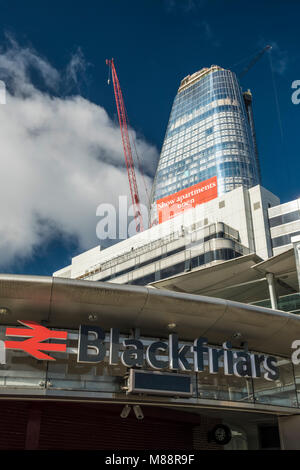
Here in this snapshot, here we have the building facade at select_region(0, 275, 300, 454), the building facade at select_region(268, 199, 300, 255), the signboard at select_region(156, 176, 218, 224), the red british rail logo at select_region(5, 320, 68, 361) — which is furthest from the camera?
the signboard at select_region(156, 176, 218, 224)

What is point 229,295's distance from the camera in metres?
46.8

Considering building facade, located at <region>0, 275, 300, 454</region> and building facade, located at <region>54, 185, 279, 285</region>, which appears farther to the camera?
building facade, located at <region>54, 185, 279, 285</region>

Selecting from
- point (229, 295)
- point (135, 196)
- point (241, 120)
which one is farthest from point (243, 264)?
point (241, 120)

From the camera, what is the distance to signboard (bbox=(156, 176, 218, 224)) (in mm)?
169288

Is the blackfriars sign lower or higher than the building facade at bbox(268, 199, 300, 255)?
lower

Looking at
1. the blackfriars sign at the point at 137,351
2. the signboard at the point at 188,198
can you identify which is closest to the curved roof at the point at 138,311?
the blackfriars sign at the point at 137,351

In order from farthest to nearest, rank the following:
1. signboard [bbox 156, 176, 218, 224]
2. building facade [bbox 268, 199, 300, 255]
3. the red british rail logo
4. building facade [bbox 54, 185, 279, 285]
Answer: signboard [bbox 156, 176, 218, 224] → building facade [bbox 268, 199, 300, 255] → building facade [bbox 54, 185, 279, 285] → the red british rail logo

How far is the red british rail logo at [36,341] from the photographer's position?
65.2ft

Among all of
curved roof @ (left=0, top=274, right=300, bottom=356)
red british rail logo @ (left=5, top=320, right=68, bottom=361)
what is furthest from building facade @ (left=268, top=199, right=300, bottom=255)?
red british rail logo @ (left=5, top=320, right=68, bottom=361)

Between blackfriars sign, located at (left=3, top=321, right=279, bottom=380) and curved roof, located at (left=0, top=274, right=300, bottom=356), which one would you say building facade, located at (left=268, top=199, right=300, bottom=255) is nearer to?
curved roof, located at (left=0, top=274, right=300, bottom=356)

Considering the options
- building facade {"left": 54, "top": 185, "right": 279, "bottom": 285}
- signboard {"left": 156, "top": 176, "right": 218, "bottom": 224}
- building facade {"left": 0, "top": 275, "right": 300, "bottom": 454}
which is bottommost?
building facade {"left": 0, "top": 275, "right": 300, "bottom": 454}

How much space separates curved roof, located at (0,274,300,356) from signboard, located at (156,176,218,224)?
465 ft

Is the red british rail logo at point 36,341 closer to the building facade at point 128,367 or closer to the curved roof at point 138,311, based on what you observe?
the building facade at point 128,367

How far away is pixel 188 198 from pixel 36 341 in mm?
153836
